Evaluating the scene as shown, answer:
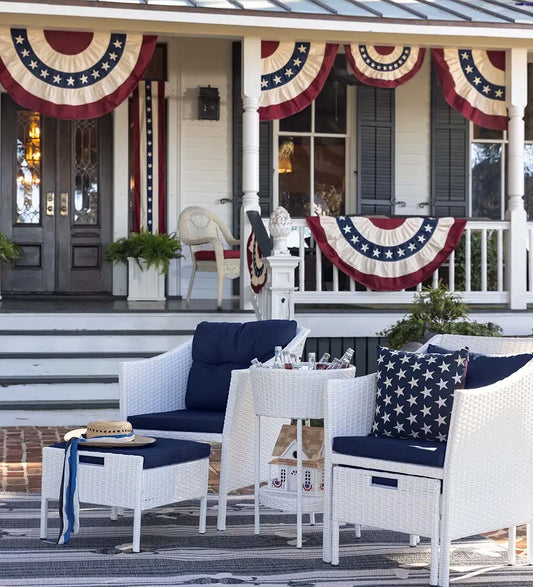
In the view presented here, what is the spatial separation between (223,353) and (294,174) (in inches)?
221

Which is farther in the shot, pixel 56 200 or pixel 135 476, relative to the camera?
pixel 56 200

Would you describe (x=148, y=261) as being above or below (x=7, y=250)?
below

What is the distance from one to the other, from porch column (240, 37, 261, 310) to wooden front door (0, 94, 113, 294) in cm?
228

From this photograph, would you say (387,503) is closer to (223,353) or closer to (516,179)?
(223,353)

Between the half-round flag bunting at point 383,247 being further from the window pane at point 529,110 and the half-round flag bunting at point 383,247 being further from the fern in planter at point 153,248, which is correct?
the window pane at point 529,110

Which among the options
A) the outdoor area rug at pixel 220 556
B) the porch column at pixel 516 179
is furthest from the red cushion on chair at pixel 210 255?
the outdoor area rug at pixel 220 556

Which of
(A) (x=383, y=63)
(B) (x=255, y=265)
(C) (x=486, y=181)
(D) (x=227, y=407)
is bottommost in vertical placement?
(D) (x=227, y=407)

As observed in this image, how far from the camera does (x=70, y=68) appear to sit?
866 cm

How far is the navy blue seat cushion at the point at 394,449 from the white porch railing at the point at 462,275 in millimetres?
4429

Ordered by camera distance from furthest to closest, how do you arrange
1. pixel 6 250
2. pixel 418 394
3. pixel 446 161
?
pixel 446 161
pixel 6 250
pixel 418 394

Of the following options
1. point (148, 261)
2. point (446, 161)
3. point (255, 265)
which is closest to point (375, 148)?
point (446, 161)

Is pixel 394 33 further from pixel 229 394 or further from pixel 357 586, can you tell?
pixel 357 586

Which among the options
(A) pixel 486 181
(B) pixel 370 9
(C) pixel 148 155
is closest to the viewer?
(B) pixel 370 9

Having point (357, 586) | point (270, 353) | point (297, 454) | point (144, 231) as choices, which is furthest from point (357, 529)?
point (144, 231)
